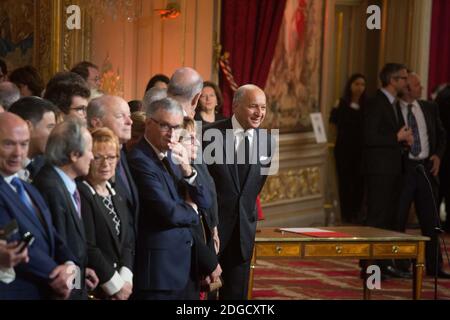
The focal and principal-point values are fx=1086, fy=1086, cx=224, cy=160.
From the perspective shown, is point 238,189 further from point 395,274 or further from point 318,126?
point 318,126

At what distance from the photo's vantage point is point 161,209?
554cm

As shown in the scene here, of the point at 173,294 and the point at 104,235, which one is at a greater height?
the point at 104,235

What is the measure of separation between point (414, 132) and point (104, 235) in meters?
4.80

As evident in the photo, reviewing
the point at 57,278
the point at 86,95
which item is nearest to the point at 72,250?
the point at 57,278

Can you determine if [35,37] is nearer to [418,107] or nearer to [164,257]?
[418,107]

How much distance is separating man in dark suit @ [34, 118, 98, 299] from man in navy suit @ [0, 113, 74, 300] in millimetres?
79

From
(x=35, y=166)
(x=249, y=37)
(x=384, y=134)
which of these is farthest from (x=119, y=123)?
(x=249, y=37)

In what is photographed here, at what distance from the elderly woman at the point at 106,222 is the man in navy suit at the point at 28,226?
12.6 inches

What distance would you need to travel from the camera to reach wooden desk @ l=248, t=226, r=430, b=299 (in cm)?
735

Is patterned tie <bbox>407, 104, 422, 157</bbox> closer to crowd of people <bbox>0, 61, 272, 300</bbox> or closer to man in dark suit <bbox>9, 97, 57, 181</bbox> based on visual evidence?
crowd of people <bbox>0, 61, 272, 300</bbox>

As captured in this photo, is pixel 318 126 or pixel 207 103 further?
pixel 318 126

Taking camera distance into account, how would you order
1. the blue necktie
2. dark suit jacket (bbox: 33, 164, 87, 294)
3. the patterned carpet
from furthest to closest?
the patterned carpet, dark suit jacket (bbox: 33, 164, 87, 294), the blue necktie

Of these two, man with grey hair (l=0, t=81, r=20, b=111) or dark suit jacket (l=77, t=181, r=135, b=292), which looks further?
man with grey hair (l=0, t=81, r=20, b=111)

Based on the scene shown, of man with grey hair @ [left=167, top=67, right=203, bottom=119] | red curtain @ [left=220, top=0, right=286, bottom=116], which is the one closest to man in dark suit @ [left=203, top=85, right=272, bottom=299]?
man with grey hair @ [left=167, top=67, right=203, bottom=119]
